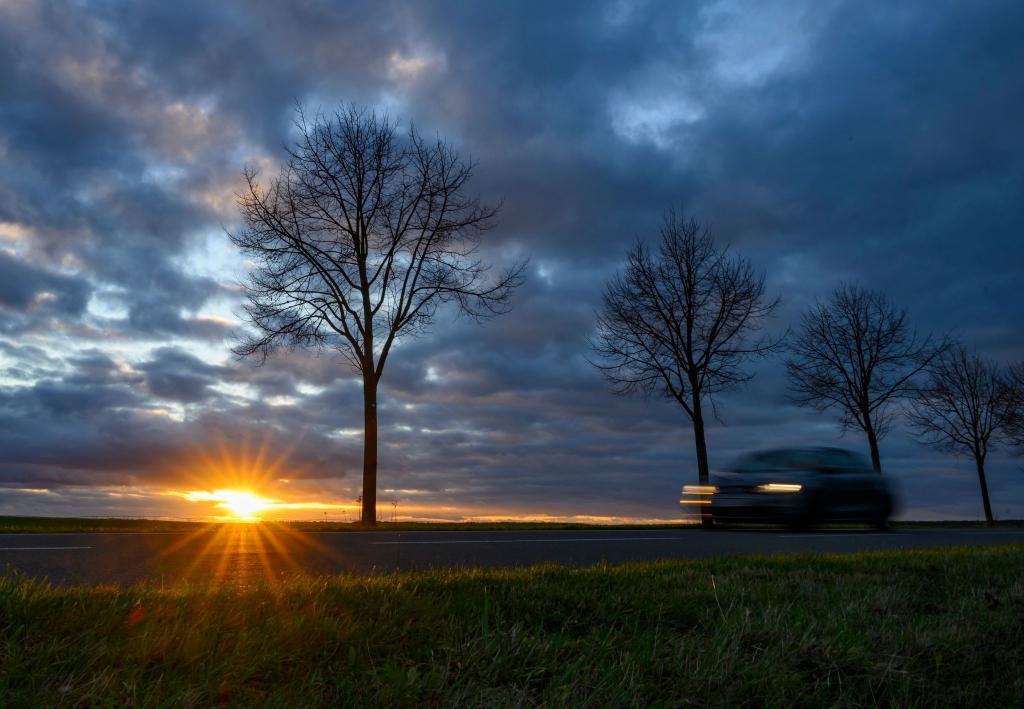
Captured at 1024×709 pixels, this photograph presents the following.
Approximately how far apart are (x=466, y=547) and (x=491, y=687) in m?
7.22

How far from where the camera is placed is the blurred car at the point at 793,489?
583 inches

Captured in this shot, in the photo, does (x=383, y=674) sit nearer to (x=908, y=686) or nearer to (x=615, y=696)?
(x=615, y=696)

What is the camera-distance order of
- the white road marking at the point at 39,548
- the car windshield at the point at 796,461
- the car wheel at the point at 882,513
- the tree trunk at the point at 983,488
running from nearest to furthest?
the white road marking at the point at 39,548 < the car windshield at the point at 796,461 < the car wheel at the point at 882,513 < the tree trunk at the point at 983,488

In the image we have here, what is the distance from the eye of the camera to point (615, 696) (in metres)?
3.04

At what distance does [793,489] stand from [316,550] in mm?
9420

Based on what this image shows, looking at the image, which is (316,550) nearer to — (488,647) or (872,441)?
(488,647)

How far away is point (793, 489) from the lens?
1471 centimetres

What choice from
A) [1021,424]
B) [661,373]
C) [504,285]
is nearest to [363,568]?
[504,285]

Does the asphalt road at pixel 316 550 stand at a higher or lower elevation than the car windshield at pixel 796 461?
lower

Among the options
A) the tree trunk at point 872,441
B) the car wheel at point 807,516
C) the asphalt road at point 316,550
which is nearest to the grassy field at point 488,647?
the asphalt road at point 316,550

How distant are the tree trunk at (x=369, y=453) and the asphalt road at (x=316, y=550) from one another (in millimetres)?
4583

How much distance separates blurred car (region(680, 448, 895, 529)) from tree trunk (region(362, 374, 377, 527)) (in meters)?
7.43

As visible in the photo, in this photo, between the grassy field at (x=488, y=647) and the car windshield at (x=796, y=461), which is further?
the car windshield at (x=796, y=461)

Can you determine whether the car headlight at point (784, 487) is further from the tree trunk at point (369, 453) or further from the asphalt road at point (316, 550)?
the tree trunk at point (369, 453)
